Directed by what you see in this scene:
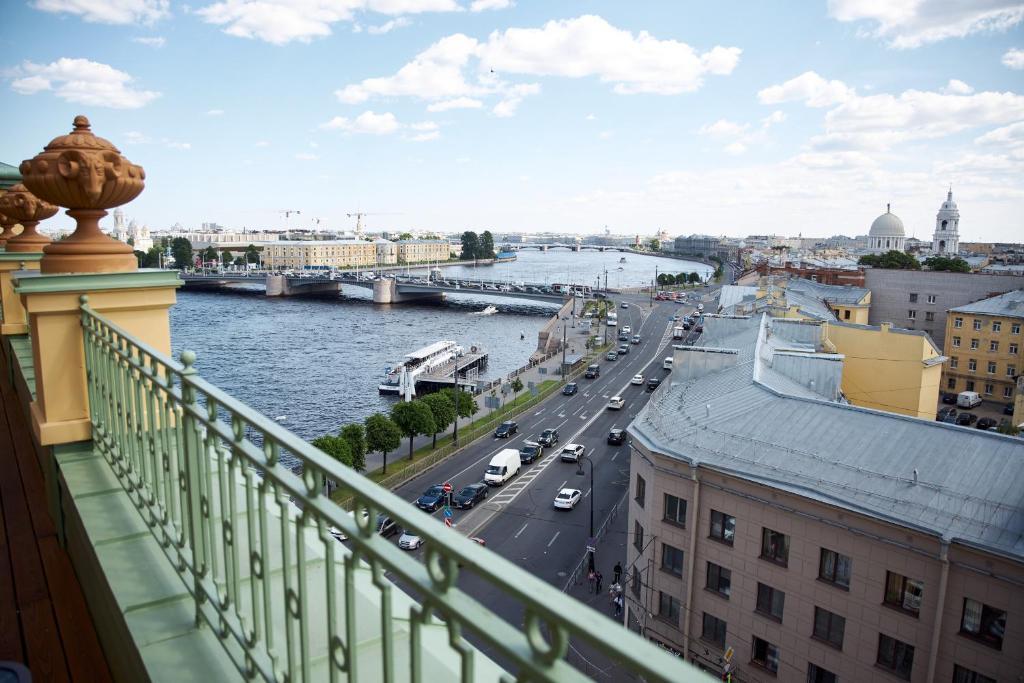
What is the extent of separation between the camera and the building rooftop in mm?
31016

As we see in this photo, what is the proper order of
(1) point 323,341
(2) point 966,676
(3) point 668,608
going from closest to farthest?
(2) point 966,676, (3) point 668,608, (1) point 323,341

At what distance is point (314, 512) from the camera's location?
1.38 meters

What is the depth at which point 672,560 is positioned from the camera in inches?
451

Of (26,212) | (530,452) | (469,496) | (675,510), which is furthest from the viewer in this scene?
(530,452)

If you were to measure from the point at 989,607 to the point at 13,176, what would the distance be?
466 inches

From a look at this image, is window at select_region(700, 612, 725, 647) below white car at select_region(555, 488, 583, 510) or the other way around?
the other way around

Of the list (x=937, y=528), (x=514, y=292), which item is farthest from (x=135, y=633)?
(x=514, y=292)

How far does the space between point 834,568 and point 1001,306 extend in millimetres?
28927

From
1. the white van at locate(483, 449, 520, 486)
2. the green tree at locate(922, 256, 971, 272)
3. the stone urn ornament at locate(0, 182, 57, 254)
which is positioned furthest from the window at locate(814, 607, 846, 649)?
the green tree at locate(922, 256, 971, 272)

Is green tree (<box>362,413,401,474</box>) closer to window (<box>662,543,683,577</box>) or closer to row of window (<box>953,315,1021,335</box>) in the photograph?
window (<box>662,543,683,577</box>)

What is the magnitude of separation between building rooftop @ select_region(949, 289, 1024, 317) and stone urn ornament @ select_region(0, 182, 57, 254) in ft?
118

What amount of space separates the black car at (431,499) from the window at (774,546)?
9487mm

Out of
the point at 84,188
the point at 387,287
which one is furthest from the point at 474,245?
the point at 84,188

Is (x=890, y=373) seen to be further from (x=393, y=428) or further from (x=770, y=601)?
(x=393, y=428)
